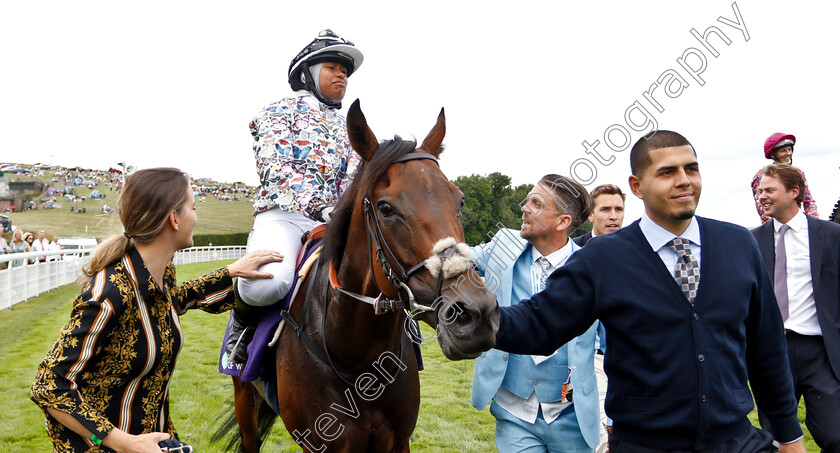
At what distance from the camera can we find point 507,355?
2807mm

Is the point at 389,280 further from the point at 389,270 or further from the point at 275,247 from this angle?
the point at 275,247

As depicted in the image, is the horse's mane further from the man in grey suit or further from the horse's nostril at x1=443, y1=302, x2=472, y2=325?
the man in grey suit

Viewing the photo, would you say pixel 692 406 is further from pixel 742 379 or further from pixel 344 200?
pixel 344 200

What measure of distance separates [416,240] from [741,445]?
146 cm

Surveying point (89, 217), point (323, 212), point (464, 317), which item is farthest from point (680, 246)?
point (89, 217)

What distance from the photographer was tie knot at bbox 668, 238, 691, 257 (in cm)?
210

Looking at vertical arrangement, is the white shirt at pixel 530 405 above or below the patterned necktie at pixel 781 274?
below

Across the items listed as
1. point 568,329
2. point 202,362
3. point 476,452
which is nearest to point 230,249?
point 202,362

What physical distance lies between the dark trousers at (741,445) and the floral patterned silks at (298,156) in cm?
210

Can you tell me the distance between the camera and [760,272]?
83.4 inches

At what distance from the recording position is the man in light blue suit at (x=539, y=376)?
2729mm

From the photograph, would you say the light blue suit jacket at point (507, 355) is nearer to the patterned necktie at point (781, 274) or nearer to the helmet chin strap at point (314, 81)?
the helmet chin strap at point (314, 81)

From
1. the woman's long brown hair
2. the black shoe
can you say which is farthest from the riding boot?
the woman's long brown hair

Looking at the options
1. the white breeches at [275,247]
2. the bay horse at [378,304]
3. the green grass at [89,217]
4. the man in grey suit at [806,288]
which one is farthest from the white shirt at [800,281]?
the green grass at [89,217]
